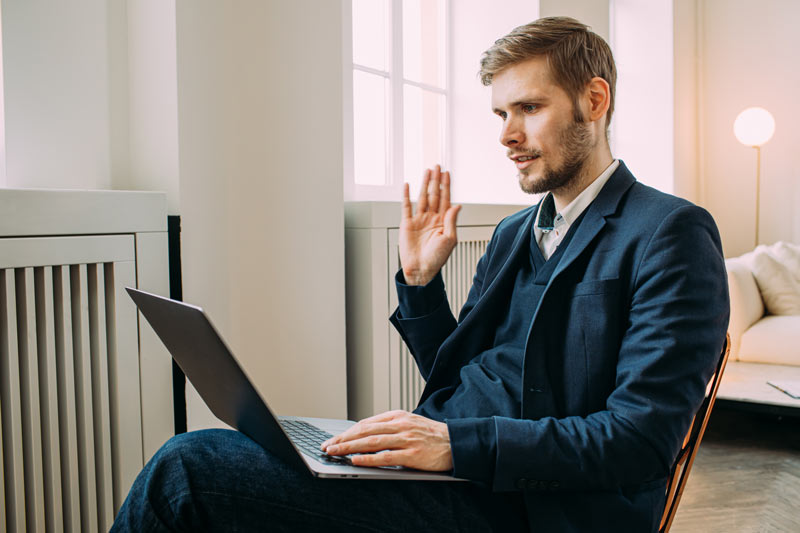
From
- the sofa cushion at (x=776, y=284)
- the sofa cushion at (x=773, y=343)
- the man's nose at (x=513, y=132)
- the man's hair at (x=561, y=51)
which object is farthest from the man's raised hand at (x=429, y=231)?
the sofa cushion at (x=776, y=284)

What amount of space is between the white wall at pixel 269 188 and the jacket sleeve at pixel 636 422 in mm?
924

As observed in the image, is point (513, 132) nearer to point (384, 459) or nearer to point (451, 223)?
point (451, 223)

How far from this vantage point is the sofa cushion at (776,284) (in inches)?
144

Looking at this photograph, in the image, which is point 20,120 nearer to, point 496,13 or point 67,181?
point 67,181

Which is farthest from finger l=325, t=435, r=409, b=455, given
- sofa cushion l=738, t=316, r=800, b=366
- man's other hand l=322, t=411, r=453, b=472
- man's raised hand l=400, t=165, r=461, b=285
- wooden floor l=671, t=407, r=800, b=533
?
sofa cushion l=738, t=316, r=800, b=366

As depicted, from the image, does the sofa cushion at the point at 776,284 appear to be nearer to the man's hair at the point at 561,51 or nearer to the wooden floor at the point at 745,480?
the wooden floor at the point at 745,480

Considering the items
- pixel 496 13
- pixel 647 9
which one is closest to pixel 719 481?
pixel 496 13

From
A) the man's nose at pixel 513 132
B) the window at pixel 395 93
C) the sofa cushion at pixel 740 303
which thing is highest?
the window at pixel 395 93

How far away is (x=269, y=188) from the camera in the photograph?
178cm

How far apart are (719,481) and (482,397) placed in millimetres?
1799

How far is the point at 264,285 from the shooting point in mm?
1772

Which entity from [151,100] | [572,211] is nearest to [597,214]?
[572,211]

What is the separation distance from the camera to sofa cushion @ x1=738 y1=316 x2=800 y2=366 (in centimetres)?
327

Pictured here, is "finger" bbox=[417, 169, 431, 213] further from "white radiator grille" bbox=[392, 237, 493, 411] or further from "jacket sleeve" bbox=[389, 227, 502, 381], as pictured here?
"white radiator grille" bbox=[392, 237, 493, 411]
